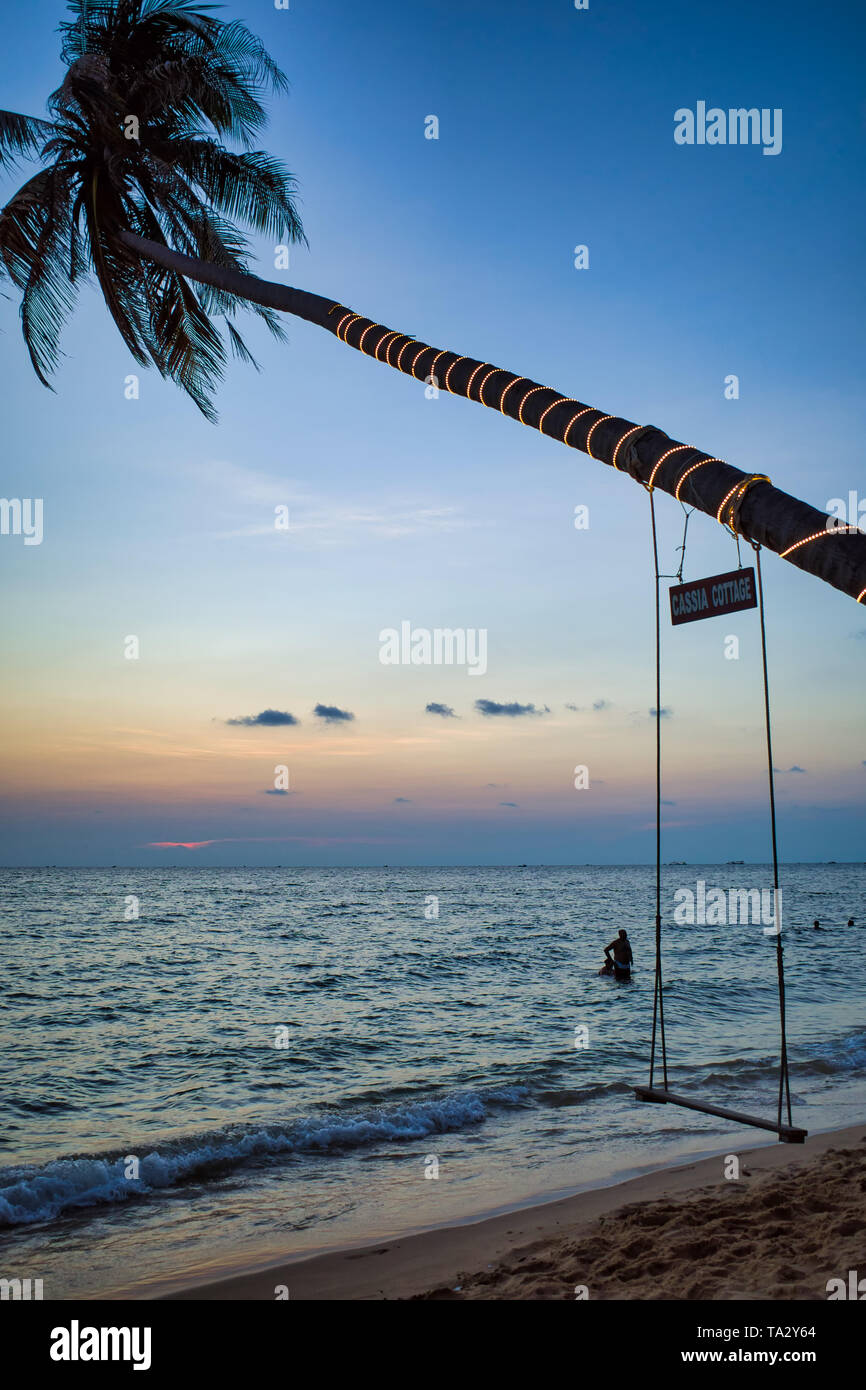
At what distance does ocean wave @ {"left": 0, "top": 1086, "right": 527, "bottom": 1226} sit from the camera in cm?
872

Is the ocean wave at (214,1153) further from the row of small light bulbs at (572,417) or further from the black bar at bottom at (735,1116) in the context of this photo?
the row of small light bulbs at (572,417)

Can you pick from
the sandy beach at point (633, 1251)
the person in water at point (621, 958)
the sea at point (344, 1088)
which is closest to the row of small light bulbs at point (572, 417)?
the sandy beach at point (633, 1251)

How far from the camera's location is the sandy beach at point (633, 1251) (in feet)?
18.4

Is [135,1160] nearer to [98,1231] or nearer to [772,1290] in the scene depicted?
[98,1231]

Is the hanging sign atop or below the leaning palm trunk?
below

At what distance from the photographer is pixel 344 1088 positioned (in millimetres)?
13320

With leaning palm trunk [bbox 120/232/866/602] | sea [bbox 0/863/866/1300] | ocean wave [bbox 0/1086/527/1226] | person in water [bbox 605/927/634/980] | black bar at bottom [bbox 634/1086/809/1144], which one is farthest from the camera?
person in water [bbox 605/927/634/980]

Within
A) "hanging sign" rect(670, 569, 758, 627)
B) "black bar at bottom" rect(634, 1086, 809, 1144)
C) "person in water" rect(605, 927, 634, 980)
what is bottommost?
"person in water" rect(605, 927, 634, 980)

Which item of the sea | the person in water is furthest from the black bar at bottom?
the person in water

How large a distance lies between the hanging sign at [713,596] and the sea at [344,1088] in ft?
20.6

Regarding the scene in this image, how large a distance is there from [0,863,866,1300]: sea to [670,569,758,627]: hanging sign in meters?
6.29

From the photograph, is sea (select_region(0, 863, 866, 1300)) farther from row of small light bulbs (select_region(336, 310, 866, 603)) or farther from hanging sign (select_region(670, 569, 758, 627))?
row of small light bulbs (select_region(336, 310, 866, 603))

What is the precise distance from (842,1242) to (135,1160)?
742 centimetres

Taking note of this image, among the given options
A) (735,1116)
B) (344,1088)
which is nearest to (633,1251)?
(735,1116)
